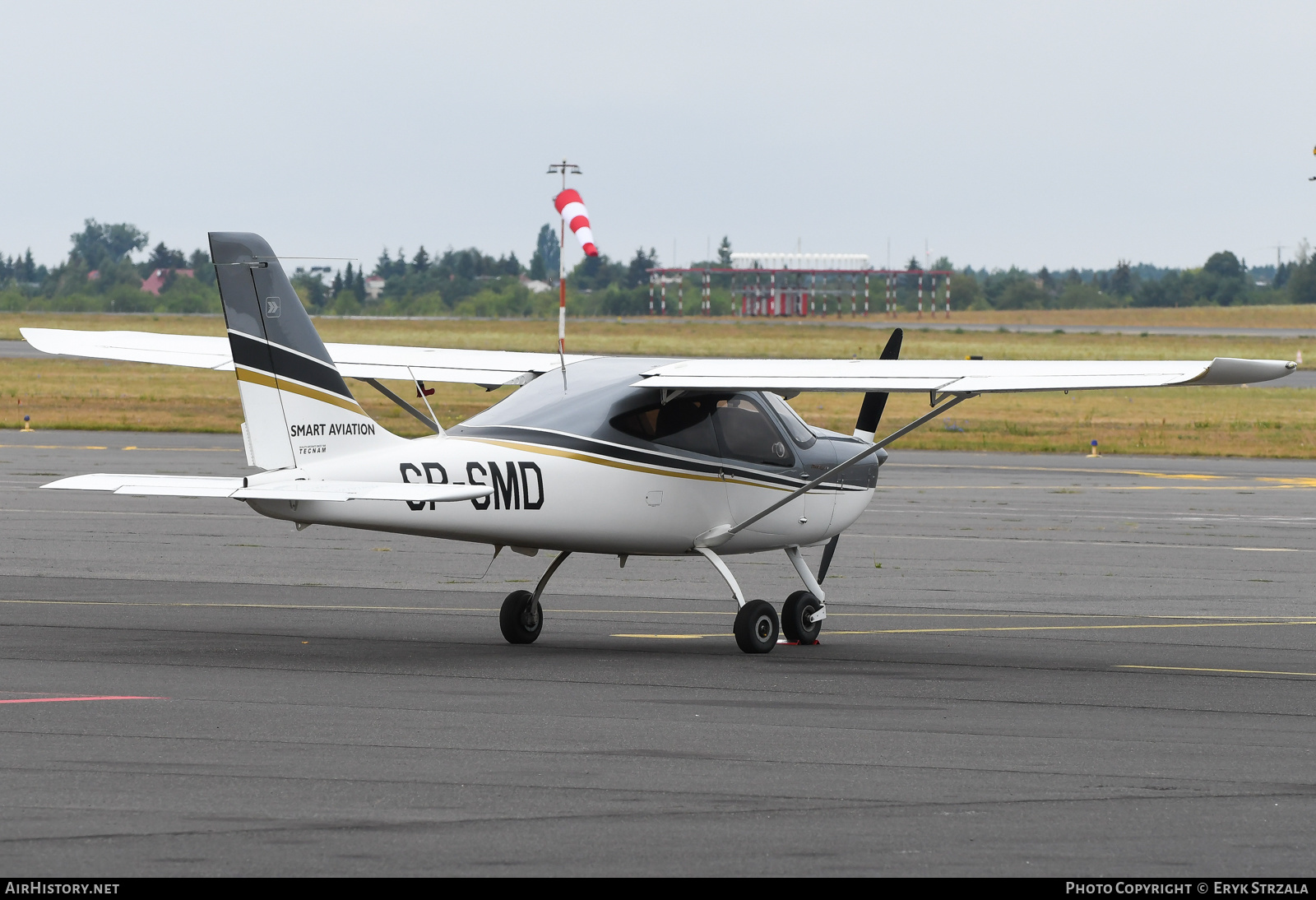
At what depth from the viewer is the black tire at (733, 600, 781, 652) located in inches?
508

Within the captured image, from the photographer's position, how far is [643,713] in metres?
10.2

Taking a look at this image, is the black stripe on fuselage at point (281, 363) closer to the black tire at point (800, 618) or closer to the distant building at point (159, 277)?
the black tire at point (800, 618)

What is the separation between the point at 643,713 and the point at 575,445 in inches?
115

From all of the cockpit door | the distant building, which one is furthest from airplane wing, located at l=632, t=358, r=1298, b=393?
the distant building

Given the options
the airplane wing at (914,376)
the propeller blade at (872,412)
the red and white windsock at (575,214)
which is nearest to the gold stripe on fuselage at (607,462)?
the airplane wing at (914,376)

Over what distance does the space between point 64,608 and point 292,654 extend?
10.7 feet

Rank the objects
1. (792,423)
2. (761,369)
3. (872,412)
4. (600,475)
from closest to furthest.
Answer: (600,475) < (761,369) < (792,423) < (872,412)

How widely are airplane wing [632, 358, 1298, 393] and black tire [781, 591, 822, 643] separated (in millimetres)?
A: 1765

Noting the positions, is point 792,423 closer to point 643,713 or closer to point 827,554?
point 827,554

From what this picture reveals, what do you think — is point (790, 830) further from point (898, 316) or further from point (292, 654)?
point (898, 316)

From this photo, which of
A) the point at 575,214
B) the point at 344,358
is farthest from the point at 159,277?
the point at 344,358

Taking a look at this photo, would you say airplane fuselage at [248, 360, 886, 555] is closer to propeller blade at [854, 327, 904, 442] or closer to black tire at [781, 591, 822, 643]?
black tire at [781, 591, 822, 643]

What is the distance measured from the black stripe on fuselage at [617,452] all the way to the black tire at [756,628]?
3.57ft

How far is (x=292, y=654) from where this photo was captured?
12.4 metres
